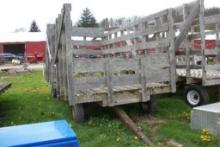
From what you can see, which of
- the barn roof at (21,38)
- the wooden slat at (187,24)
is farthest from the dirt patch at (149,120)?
the barn roof at (21,38)

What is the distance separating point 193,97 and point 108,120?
2446 mm

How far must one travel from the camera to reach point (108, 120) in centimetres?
714

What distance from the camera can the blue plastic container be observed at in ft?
7.30

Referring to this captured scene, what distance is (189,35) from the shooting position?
8367 millimetres

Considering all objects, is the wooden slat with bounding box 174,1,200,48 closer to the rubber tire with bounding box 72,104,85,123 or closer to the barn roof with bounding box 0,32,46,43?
the rubber tire with bounding box 72,104,85,123

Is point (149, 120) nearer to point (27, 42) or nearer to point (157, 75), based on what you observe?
point (157, 75)

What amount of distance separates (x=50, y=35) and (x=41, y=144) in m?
8.04

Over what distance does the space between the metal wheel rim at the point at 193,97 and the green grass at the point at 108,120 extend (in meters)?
0.19

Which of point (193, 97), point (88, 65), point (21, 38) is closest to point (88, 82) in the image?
point (88, 65)

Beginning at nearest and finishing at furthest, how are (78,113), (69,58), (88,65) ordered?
1. (69,58)
2. (88,65)
3. (78,113)

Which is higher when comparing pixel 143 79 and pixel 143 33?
pixel 143 33

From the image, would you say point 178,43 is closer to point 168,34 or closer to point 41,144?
point 168,34

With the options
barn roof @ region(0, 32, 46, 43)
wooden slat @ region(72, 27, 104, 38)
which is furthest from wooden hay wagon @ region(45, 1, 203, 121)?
barn roof @ region(0, 32, 46, 43)

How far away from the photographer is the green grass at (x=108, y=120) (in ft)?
19.8
